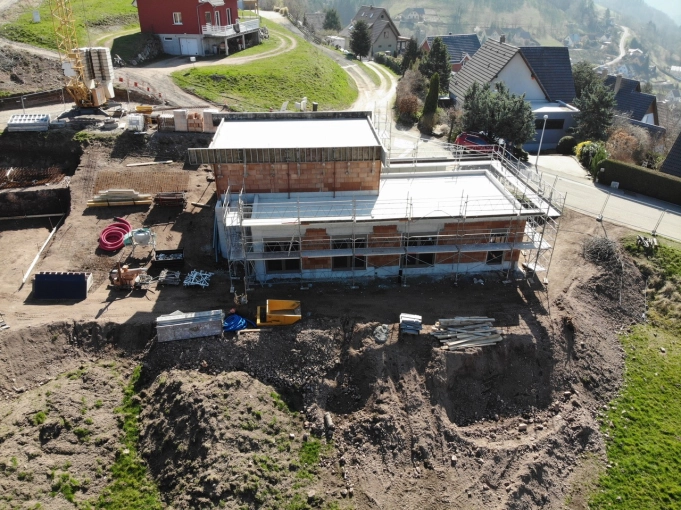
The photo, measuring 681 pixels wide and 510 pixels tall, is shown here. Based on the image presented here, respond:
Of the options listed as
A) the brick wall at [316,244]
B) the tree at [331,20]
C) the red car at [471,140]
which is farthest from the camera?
the tree at [331,20]

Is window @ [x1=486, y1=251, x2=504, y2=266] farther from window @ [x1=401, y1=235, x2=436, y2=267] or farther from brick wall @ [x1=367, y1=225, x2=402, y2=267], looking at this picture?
brick wall @ [x1=367, y1=225, x2=402, y2=267]

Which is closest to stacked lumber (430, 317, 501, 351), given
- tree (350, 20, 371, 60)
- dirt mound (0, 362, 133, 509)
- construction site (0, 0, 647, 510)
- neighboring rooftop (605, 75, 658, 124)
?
construction site (0, 0, 647, 510)

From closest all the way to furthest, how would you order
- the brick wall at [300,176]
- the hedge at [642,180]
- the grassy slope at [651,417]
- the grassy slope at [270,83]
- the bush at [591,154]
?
the grassy slope at [651,417] < the brick wall at [300,176] < the hedge at [642,180] < the bush at [591,154] < the grassy slope at [270,83]

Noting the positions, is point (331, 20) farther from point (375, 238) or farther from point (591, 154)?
point (375, 238)

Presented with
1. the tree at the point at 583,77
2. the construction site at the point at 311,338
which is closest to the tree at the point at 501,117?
the construction site at the point at 311,338

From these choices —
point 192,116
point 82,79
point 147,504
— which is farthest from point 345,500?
point 82,79

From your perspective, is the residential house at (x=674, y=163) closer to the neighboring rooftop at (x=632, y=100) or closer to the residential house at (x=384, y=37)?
the neighboring rooftop at (x=632, y=100)
